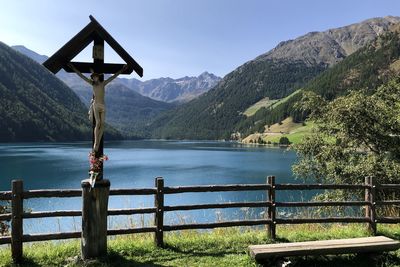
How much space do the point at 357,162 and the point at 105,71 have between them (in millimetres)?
14328

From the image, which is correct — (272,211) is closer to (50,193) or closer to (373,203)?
(373,203)

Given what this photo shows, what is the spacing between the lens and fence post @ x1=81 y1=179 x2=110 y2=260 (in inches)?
353

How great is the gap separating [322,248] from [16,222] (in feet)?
23.0

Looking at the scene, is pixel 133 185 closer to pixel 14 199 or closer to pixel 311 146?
pixel 311 146

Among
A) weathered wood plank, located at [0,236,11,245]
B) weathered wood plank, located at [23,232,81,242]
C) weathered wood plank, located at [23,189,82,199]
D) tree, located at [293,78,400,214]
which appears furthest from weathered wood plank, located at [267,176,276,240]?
tree, located at [293,78,400,214]

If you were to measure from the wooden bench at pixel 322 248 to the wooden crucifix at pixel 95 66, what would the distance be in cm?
405

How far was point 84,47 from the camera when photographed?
9445mm

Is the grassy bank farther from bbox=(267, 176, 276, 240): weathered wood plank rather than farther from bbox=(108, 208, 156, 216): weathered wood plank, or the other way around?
bbox=(108, 208, 156, 216): weathered wood plank

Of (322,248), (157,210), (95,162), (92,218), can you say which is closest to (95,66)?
(95,162)

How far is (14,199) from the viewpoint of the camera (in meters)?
9.12

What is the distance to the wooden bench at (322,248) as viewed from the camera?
28.4 feet

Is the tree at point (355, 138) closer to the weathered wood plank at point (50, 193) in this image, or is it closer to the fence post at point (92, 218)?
the fence post at point (92, 218)

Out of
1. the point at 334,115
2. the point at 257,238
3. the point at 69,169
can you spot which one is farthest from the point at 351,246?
the point at 69,169

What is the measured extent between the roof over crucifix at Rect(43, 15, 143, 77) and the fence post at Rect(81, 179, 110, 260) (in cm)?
273
